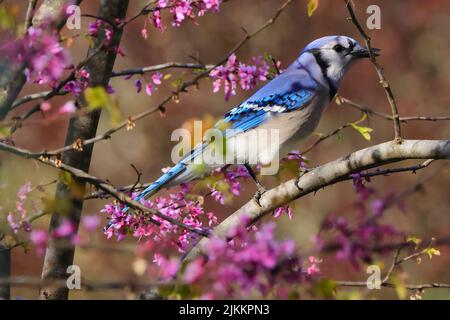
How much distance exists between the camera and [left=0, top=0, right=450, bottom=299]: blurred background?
7.52m

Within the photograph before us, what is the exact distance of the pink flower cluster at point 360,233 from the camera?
5.58 ft

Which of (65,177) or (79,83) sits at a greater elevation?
(79,83)

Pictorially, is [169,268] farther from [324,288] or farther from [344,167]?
[344,167]

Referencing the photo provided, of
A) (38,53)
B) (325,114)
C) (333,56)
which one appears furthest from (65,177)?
(325,114)

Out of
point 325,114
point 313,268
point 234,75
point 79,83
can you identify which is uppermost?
point 325,114

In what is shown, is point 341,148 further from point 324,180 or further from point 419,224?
point 324,180

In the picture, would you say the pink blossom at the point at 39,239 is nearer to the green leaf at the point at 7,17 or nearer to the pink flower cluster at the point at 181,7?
the green leaf at the point at 7,17

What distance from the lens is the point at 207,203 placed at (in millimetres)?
7258

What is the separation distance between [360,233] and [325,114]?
6.33 meters

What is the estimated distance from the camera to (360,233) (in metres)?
1.72

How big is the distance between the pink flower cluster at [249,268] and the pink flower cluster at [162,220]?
1.05 meters

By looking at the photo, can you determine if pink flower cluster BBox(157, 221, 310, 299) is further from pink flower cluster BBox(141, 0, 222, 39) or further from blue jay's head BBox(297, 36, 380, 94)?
blue jay's head BBox(297, 36, 380, 94)

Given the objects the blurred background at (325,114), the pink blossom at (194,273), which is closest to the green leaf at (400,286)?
the pink blossom at (194,273)

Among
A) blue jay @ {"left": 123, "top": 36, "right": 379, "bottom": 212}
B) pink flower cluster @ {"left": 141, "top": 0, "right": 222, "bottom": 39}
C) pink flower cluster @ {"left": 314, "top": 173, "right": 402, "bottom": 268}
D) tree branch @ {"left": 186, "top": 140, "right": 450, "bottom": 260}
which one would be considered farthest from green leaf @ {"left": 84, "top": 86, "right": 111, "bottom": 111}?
blue jay @ {"left": 123, "top": 36, "right": 379, "bottom": 212}
